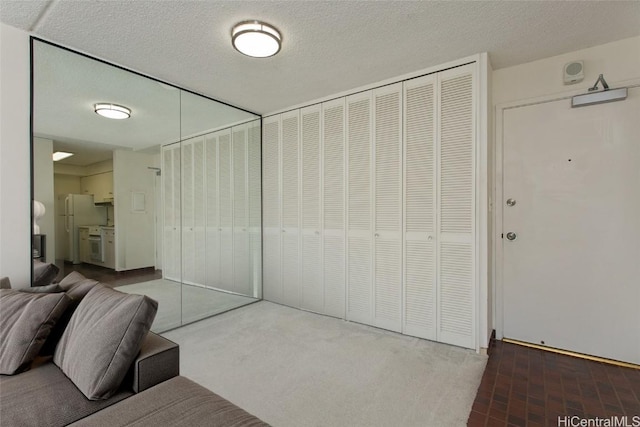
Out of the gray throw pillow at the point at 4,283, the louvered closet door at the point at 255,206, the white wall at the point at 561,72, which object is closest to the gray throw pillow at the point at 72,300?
the gray throw pillow at the point at 4,283

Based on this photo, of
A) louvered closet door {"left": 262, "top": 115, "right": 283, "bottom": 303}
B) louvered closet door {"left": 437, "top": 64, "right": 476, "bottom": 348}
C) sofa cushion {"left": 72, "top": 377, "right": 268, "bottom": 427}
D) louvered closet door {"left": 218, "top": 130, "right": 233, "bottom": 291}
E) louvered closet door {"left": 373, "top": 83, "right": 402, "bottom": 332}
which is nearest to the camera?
sofa cushion {"left": 72, "top": 377, "right": 268, "bottom": 427}

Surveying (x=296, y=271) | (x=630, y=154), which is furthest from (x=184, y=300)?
(x=630, y=154)

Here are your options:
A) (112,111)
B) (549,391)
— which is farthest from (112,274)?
(549,391)

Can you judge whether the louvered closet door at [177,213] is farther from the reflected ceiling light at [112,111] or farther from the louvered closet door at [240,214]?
the louvered closet door at [240,214]

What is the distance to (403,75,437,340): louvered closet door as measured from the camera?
9.07ft

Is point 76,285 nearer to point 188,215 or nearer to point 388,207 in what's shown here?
point 188,215

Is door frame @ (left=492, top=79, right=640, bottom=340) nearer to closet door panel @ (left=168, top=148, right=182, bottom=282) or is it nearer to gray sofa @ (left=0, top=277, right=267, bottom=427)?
gray sofa @ (left=0, top=277, right=267, bottom=427)

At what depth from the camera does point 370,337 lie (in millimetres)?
2871

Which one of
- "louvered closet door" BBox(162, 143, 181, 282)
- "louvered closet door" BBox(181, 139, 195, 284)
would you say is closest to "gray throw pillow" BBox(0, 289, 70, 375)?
"louvered closet door" BBox(162, 143, 181, 282)

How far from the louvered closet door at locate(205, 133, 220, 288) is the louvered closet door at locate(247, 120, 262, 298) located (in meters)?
0.46

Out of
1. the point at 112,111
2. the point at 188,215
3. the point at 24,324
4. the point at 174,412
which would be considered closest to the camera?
the point at 174,412

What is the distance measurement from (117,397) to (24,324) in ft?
2.13

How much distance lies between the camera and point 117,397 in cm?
131

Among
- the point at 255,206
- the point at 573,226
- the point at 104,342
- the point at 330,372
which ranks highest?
the point at 255,206
